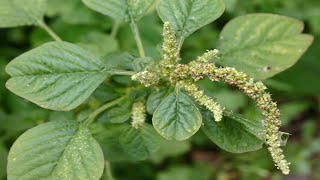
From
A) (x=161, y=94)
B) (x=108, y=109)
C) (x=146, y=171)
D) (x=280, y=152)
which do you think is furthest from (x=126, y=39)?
(x=280, y=152)

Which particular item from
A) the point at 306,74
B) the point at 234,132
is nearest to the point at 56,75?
the point at 234,132

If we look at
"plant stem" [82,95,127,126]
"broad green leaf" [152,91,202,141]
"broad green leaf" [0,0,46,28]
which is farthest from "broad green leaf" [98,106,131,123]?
"broad green leaf" [0,0,46,28]

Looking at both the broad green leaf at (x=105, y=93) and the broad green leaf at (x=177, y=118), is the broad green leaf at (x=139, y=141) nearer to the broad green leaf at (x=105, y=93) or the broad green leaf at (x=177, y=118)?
the broad green leaf at (x=105, y=93)

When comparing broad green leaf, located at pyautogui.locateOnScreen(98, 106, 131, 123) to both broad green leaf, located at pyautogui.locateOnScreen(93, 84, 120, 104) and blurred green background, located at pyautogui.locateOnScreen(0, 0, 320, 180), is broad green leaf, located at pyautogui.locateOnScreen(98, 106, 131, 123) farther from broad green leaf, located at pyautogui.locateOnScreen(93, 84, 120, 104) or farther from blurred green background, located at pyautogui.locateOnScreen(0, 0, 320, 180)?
blurred green background, located at pyautogui.locateOnScreen(0, 0, 320, 180)

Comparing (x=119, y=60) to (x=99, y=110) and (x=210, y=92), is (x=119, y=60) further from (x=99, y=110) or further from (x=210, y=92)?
(x=210, y=92)

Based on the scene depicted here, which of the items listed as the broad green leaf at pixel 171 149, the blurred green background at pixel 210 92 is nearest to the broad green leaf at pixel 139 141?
the blurred green background at pixel 210 92

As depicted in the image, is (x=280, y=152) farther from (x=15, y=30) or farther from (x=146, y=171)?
(x=15, y=30)
